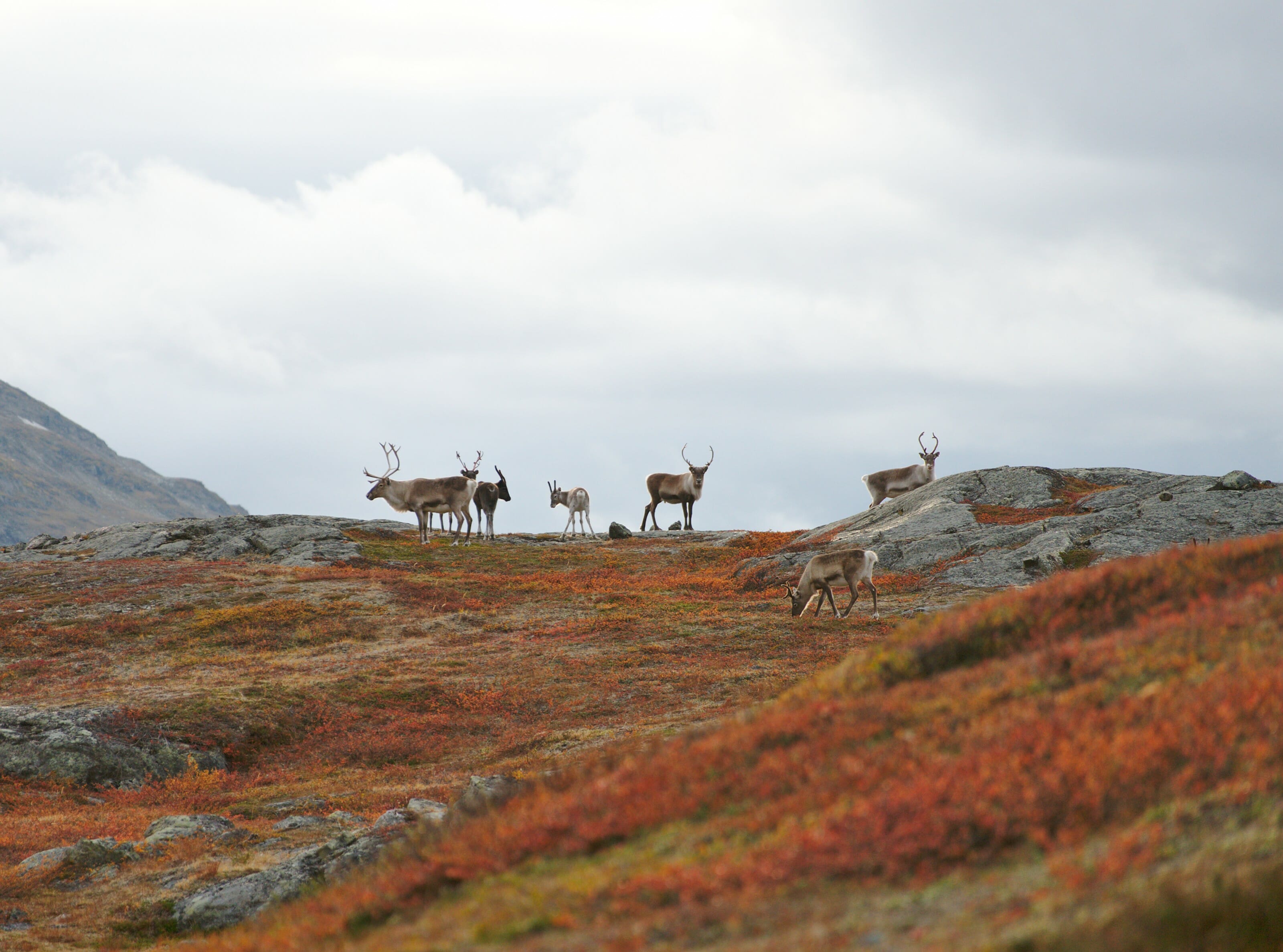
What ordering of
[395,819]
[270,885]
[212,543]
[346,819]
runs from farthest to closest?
[212,543]
[346,819]
[395,819]
[270,885]

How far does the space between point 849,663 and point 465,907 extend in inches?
167

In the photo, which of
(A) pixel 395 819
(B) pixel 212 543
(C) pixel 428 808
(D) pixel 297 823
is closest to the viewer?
(A) pixel 395 819

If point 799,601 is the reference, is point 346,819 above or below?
below

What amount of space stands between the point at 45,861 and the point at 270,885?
4057 mm

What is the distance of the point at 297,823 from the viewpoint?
1528cm

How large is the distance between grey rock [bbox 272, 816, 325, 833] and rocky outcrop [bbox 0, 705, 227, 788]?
6.38m

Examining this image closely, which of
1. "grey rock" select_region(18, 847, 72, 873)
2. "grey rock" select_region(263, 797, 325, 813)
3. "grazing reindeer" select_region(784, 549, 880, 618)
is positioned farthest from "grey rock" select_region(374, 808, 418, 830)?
"grazing reindeer" select_region(784, 549, 880, 618)

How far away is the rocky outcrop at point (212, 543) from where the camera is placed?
159ft

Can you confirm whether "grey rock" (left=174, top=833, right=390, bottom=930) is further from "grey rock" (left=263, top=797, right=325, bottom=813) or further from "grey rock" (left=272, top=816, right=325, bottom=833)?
"grey rock" (left=263, top=797, right=325, bottom=813)

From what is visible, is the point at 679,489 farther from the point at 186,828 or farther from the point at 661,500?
the point at 186,828

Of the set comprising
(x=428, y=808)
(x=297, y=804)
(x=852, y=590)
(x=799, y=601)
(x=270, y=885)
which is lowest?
(x=297, y=804)

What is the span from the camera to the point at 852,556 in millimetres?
28766

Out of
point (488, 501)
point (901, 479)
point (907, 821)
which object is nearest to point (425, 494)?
point (488, 501)

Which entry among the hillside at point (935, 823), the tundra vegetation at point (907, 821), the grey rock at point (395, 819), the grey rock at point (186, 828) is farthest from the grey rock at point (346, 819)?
the hillside at point (935, 823)
